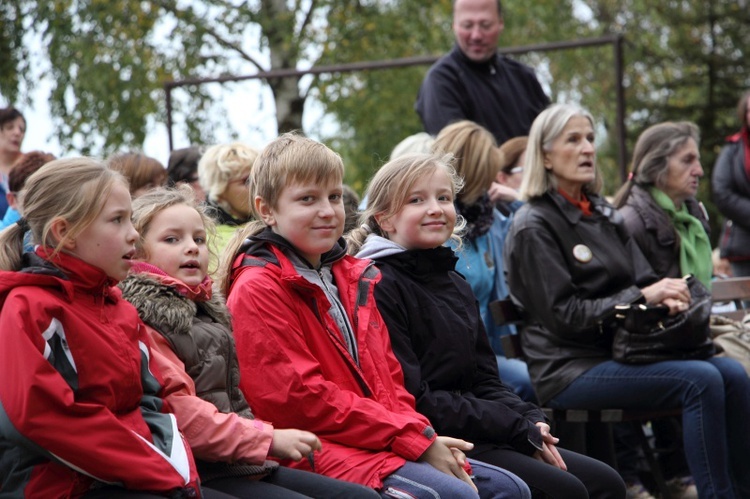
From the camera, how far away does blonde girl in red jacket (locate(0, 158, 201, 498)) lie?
282cm

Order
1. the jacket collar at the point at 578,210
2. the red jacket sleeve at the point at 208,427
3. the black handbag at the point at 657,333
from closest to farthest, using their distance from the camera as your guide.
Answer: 1. the red jacket sleeve at the point at 208,427
2. the black handbag at the point at 657,333
3. the jacket collar at the point at 578,210

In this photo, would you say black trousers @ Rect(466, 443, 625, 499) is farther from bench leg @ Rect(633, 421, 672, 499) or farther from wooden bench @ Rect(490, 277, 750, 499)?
Answer: bench leg @ Rect(633, 421, 672, 499)

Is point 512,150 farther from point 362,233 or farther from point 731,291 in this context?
point 362,233

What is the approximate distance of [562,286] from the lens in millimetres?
5094

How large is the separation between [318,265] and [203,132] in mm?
12996

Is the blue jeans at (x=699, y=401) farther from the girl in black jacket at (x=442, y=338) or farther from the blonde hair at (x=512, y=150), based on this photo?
the blonde hair at (x=512, y=150)

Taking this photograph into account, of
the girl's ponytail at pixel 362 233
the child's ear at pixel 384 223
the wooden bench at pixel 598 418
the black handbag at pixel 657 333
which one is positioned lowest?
the wooden bench at pixel 598 418

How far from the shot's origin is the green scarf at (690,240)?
592 cm

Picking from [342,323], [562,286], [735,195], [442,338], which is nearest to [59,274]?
[342,323]

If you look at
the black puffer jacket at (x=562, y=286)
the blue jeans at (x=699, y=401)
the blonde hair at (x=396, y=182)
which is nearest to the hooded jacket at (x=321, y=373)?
the blonde hair at (x=396, y=182)

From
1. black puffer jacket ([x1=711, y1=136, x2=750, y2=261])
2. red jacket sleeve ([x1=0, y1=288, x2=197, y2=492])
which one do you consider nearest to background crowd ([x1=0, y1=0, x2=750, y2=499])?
red jacket sleeve ([x1=0, y1=288, x2=197, y2=492])

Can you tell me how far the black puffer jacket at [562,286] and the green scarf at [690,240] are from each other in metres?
0.68

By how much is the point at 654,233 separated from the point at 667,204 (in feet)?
0.63

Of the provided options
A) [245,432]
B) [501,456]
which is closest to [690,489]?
[501,456]
